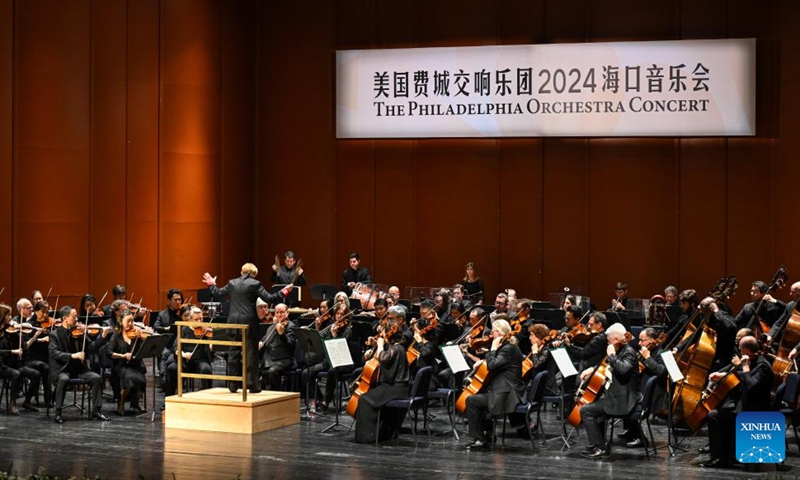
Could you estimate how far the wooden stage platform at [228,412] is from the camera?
37.8 ft

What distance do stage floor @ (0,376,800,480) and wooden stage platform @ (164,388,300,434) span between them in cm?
14

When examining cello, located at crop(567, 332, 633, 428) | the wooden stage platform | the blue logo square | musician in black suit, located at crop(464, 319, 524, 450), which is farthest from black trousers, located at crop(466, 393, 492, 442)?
the blue logo square

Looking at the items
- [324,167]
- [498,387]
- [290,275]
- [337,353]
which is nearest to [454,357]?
[498,387]

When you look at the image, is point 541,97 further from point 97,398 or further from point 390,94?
point 97,398

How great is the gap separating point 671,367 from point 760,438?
40.1 inches

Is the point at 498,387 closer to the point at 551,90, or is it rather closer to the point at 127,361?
the point at 127,361

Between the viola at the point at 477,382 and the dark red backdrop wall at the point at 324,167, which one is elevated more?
the dark red backdrop wall at the point at 324,167

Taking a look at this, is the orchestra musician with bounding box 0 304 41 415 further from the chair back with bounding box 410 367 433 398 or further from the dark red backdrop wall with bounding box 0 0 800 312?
the chair back with bounding box 410 367 433 398

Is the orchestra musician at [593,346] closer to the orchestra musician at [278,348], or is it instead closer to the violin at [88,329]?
the orchestra musician at [278,348]

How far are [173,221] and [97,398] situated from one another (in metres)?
6.27

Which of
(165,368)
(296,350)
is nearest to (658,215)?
(296,350)

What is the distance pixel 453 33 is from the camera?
19062 mm

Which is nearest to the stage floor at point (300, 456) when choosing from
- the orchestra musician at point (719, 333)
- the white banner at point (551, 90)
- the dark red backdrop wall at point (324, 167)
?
the orchestra musician at point (719, 333)

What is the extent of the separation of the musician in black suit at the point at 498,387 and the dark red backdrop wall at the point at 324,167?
794 cm
